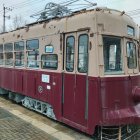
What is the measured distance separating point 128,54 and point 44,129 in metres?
3.03

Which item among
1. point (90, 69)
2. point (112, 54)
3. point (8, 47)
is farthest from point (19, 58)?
point (112, 54)

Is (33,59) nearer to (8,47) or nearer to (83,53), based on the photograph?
(8,47)

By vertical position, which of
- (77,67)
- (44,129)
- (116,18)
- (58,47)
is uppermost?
(116,18)

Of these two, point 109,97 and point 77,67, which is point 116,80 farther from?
point 77,67

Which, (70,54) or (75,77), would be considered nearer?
(75,77)

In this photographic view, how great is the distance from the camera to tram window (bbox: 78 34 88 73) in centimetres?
685

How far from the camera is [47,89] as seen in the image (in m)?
8.48

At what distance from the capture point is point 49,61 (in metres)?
8.42

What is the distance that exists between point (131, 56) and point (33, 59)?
347 cm

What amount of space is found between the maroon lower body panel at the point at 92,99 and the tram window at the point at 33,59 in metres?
0.86

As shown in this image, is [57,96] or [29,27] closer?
[57,96]

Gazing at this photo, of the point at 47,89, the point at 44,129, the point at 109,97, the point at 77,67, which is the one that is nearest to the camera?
the point at 109,97

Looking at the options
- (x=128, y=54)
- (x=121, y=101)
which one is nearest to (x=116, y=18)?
(x=128, y=54)

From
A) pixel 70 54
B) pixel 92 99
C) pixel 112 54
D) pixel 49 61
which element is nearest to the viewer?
pixel 92 99
